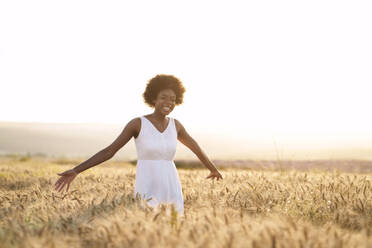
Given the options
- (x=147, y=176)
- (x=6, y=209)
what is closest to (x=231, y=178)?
(x=147, y=176)

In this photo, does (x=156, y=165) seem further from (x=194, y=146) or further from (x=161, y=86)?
(x=161, y=86)

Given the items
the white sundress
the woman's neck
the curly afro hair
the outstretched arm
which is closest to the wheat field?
the white sundress

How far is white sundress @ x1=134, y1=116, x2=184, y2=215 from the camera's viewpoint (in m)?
4.93

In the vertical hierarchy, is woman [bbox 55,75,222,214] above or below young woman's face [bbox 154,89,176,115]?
below

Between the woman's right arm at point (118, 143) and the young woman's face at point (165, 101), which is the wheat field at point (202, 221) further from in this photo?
the young woman's face at point (165, 101)

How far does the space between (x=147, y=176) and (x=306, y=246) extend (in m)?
2.64

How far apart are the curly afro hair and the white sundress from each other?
0.35 m

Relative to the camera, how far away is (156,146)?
16.1 ft

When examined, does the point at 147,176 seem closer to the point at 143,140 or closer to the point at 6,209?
the point at 143,140

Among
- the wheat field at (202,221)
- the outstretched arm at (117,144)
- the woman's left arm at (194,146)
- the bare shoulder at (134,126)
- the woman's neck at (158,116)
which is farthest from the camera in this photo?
the woman's left arm at (194,146)

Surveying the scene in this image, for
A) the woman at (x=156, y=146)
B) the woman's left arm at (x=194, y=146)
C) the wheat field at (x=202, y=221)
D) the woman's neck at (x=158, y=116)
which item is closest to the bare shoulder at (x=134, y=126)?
the woman at (x=156, y=146)

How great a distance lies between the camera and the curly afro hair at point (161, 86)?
509 centimetres

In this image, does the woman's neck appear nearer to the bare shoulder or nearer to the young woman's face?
the young woman's face

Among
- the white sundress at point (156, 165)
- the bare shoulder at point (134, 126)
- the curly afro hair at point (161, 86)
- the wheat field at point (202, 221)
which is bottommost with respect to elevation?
the wheat field at point (202, 221)
